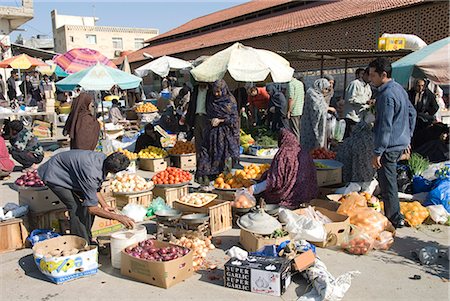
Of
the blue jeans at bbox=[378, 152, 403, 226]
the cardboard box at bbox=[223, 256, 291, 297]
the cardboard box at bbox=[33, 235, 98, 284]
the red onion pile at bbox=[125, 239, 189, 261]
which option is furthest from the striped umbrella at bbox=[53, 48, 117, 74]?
the cardboard box at bbox=[223, 256, 291, 297]

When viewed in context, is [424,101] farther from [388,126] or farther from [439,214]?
[388,126]

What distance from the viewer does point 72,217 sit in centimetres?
441

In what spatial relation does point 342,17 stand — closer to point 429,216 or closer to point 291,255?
point 429,216

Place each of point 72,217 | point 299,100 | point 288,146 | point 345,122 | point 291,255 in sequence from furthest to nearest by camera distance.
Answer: point 345,122
point 299,100
point 288,146
point 72,217
point 291,255

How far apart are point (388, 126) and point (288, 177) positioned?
1348mm

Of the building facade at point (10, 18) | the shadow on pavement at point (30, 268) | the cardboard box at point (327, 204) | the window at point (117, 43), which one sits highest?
the window at point (117, 43)

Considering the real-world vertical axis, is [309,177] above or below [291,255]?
above

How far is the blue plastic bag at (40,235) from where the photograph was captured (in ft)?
14.9

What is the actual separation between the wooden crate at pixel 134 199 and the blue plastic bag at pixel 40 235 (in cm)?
123

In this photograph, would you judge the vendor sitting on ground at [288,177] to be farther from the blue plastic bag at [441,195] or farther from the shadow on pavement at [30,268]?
the shadow on pavement at [30,268]

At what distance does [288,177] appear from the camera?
17.2 feet

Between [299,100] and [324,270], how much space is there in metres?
5.40

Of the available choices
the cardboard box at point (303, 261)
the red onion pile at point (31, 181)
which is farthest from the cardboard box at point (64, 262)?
the cardboard box at point (303, 261)

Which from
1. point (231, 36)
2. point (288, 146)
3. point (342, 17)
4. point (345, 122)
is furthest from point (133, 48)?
point (288, 146)
